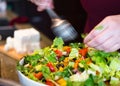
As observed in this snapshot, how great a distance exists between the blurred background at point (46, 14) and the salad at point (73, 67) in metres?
1.17

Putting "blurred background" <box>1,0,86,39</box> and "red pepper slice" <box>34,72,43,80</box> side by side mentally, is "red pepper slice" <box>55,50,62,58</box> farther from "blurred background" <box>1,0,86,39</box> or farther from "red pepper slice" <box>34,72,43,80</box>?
"blurred background" <box>1,0,86,39</box>

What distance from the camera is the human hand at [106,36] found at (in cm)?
82

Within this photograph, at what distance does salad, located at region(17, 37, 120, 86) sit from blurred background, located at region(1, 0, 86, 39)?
3.82 ft

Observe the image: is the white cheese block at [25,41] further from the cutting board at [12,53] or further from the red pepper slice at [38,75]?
the red pepper slice at [38,75]

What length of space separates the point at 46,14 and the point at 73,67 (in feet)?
5.66

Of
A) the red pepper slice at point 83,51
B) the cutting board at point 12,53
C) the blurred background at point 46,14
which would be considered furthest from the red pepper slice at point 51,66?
the blurred background at point 46,14

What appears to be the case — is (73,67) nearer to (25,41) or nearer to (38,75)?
(38,75)

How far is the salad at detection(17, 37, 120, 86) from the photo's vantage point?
766mm

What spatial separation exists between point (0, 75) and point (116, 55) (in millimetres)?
569

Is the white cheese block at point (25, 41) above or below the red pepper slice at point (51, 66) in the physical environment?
above

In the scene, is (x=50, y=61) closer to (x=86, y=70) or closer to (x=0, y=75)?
(x=86, y=70)

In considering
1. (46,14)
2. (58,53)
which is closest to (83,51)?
(58,53)

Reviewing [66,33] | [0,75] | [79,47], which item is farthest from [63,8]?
[79,47]

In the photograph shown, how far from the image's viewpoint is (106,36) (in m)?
0.82
